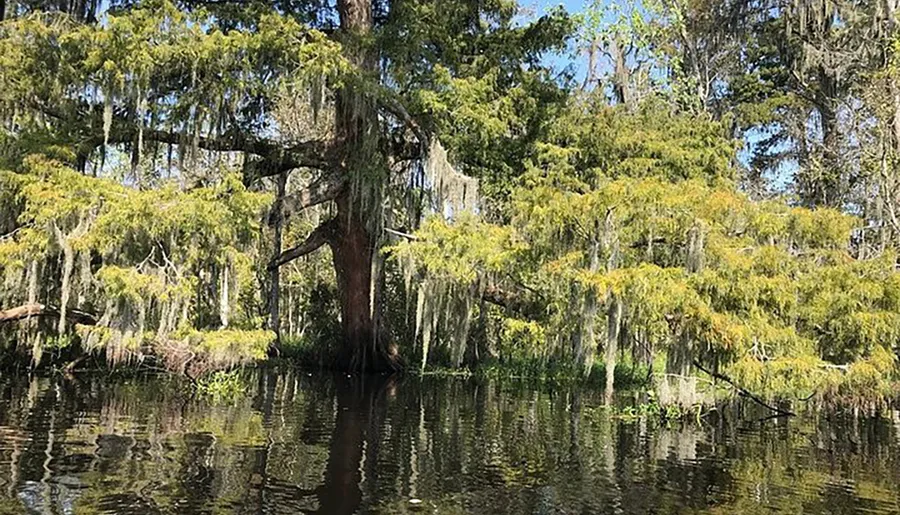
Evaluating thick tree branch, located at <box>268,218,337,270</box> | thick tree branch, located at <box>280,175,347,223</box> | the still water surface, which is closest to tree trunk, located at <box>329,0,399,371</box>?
thick tree branch, located at <box>268,218,337,270</box>

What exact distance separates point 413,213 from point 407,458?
995cm

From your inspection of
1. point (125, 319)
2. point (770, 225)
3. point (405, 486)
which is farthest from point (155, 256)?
point (770, 225)

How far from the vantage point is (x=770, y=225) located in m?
12.6

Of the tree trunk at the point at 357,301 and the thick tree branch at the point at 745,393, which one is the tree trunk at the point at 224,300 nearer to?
the tree trunk at the point at 357,301

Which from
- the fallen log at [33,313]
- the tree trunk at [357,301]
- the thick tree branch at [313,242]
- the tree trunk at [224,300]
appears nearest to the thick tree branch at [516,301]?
the tree trunk at [357,301]

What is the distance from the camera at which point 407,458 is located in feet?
29.8

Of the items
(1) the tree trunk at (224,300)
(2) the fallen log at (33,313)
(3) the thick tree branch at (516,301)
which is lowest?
(2) the fallen log at (33,313)

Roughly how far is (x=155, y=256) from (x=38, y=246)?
6.09 feet

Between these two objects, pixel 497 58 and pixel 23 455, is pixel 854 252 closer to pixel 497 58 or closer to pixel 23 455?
pixel 497 58

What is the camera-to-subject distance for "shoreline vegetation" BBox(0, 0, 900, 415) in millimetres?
12180

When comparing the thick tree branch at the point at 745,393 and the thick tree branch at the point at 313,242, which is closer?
the thick tree branch at the point at 745,393

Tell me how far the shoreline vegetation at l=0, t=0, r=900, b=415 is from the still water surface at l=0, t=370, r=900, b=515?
1.01 meters

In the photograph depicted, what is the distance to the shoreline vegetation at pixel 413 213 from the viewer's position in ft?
40.0

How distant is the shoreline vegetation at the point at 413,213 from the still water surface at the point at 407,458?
101 centimetres
